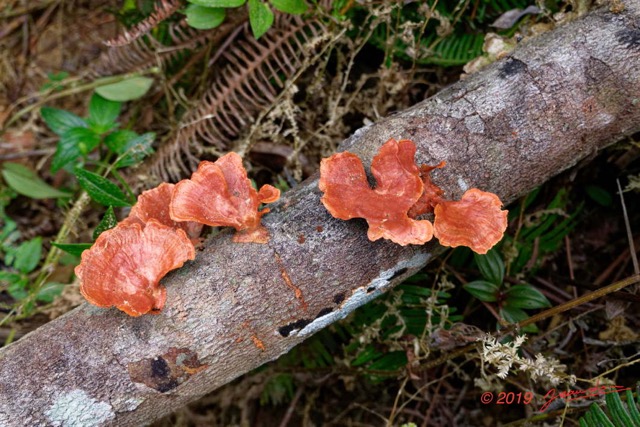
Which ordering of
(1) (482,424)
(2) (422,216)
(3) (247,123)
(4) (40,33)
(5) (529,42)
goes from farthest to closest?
(4) (40,33) → (3) (247,123) → (1) (482,424) → (5) (529,42) → (2) (422,216)

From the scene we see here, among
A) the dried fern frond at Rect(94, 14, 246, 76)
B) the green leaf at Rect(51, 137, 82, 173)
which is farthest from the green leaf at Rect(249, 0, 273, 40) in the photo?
the green leaf at Rect(51, 137, 82, 173)

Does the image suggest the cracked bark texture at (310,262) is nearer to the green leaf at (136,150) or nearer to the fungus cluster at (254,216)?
the fungus cluster at (254,216)

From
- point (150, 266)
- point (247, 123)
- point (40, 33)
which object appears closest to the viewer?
point (150, 266)

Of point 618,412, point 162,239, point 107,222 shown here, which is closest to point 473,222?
point 618,412

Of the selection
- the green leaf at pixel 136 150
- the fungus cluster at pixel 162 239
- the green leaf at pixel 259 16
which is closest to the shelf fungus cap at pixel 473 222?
the fungus cluster at pixel 162 239

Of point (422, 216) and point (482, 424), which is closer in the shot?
point (422, 216)

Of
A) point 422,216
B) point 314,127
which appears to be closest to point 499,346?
point 422,216

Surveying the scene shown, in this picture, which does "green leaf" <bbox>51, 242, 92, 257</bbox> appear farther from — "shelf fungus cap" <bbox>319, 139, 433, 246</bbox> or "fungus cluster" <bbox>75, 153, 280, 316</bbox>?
"shelf fungus cap" <bbox>319, 139, 433, 246</bbox>

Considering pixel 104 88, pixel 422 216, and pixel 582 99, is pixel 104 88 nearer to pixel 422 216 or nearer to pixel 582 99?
pixel 422 216
